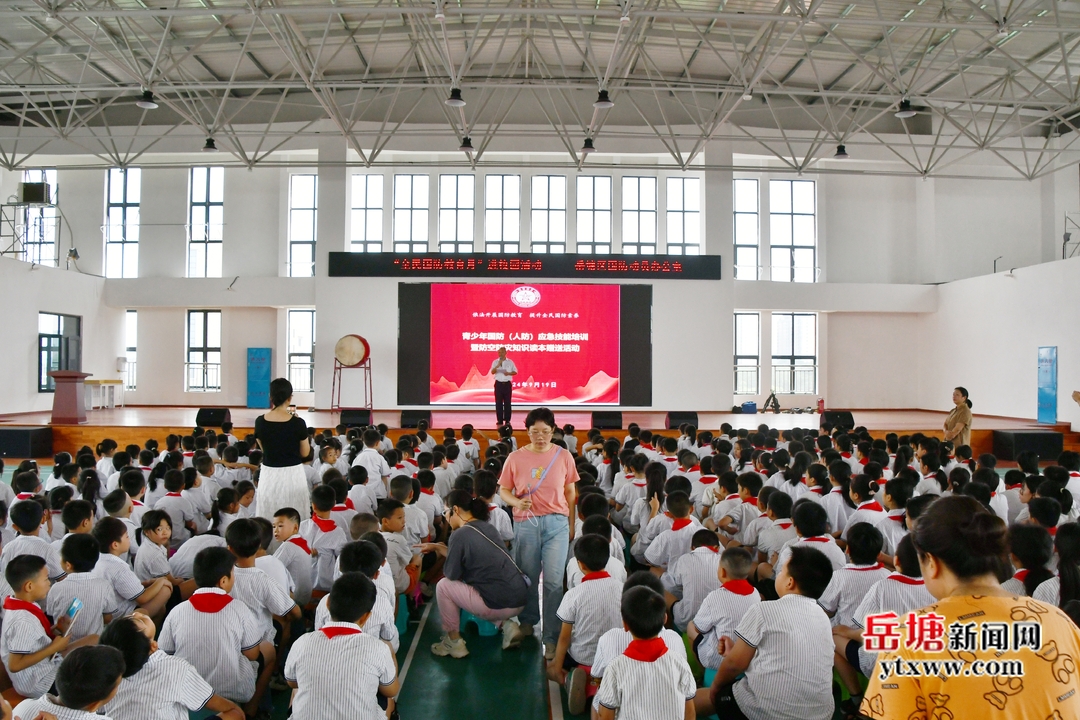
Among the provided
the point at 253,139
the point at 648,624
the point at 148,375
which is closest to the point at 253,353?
the point at 148,375

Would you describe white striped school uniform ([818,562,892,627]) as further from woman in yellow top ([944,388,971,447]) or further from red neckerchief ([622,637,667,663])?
woman in yellow top ([944,388,971,447])

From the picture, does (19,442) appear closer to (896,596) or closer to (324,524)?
(324,524)

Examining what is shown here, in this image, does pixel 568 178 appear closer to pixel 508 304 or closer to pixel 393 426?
pixel 508 304

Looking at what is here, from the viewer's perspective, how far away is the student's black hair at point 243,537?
3041mm

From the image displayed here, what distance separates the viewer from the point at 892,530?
403 centimetres

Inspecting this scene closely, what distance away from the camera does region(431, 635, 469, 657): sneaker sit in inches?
143

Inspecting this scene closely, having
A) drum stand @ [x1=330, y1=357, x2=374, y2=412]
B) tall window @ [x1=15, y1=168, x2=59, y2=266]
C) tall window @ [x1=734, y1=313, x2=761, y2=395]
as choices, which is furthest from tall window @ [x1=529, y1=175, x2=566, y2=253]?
tall window @ [x1=15, y1=168, x2=59, y2=266]

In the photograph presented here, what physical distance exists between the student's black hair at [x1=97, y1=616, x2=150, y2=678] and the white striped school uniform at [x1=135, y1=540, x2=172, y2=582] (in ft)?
5.56

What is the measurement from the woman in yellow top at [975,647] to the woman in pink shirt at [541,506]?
2.53 m

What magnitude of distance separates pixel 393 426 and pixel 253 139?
23.4 feet

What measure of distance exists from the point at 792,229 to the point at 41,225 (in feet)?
54.3

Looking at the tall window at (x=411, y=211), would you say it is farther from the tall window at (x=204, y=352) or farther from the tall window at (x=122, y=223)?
the tall window at (x=122, y=223)

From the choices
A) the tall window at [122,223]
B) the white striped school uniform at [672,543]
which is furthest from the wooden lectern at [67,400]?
the white striped school uniform at [672,543]

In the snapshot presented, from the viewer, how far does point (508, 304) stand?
550 inches
